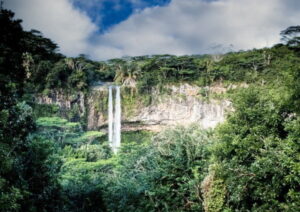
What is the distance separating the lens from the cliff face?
33438mm

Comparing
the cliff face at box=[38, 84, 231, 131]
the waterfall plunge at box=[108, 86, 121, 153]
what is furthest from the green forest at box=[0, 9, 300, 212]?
the cliff face at box=[38, 84, 231, 131]

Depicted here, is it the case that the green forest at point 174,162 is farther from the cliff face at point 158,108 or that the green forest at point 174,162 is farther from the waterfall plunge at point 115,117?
the cliff face at point 158,108

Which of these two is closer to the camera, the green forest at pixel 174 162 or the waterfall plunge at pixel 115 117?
the green forest at pixel 174 162

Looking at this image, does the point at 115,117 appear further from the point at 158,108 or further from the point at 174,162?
the point at 174,162

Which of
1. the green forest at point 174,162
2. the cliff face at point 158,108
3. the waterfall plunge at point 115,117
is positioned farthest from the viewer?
the cliff face at point 158,108

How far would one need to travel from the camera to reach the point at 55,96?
31.4m

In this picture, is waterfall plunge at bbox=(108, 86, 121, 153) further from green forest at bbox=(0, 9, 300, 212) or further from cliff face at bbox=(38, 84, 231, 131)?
green forest at bbox=(0, 9, 300, 212)

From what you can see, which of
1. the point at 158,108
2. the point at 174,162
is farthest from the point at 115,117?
the point at 174,162

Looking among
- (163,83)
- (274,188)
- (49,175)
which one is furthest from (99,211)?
(163,83)

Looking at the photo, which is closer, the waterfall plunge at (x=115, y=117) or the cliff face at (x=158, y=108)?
the waterfall plunge at (x=115, y=117)

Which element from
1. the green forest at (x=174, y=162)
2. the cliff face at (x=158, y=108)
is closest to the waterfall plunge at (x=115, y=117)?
the cliff face at (x=158, y=108)

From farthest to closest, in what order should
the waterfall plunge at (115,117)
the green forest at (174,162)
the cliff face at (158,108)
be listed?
the cliff face at (158,108) < the waterfall plunge at (115,117) < the green forest at (174,162)

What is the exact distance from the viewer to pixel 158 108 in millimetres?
34625

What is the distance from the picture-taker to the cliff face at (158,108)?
110 feet
